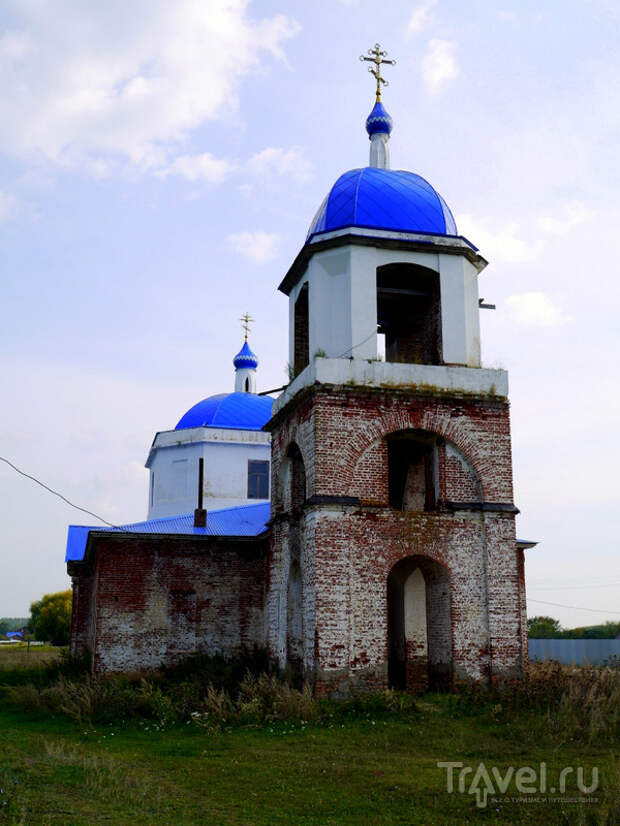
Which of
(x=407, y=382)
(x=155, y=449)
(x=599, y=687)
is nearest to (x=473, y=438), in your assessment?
(x=407, y=382)

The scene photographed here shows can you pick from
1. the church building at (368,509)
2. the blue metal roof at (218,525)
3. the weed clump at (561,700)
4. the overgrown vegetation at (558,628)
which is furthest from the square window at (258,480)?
the overgrown vegetation at (558,628)

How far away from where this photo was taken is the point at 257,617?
58.2 feet

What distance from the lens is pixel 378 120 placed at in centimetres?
1703

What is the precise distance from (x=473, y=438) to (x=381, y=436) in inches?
64.1

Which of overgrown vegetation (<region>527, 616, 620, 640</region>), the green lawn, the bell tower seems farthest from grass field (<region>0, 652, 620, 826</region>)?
overgrown vegetation (<region>527, 616, 620, 640</region>)

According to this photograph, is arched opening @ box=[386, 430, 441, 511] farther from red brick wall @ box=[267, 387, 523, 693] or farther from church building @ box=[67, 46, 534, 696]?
red brick wall @ box=[267, 387, 523, 693]

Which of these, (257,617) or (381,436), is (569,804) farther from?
(257,617)

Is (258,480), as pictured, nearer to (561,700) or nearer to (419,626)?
(419,626)

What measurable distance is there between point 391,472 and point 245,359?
39.1 ft

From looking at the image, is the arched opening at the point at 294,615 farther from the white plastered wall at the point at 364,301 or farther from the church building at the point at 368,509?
the white plastered wall at the point at 364,301

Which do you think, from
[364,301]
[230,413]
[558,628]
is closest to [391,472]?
[364,301]

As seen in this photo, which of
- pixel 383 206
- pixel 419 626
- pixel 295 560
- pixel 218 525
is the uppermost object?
pixel 383 206

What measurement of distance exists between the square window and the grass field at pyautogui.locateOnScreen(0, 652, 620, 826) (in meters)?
11.4

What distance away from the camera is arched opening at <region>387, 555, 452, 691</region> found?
44.7ft
